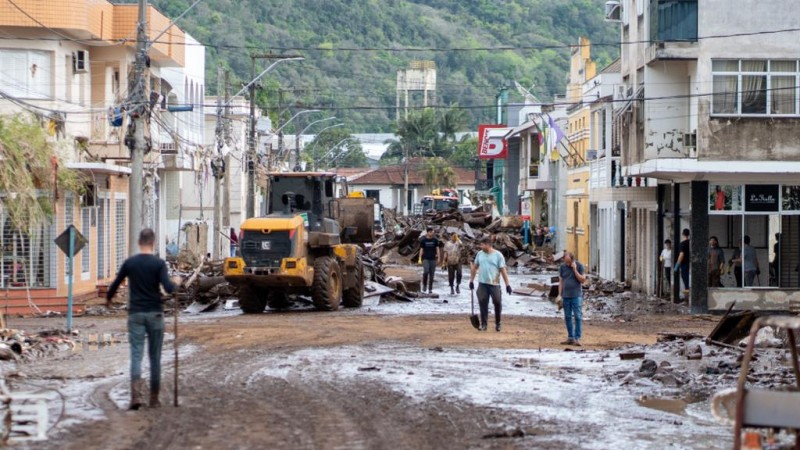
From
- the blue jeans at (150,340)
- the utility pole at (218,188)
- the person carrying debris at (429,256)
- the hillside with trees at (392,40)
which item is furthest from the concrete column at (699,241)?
the hillside with trees at (392,40)

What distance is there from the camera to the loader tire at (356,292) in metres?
33.3

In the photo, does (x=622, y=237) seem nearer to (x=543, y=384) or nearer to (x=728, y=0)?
(x=728, y=0)

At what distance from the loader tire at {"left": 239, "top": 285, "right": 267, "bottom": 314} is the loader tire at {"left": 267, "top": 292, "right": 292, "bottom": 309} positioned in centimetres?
101

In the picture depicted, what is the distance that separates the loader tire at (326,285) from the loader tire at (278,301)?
1168mm

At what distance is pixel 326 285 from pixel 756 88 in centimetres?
1179

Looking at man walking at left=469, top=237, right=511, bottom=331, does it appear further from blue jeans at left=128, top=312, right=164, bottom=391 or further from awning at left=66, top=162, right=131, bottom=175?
awning at left=66, top=162, right=131, bottom=175

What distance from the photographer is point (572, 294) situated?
22.7 meters

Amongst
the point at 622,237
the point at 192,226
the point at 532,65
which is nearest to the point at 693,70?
the point at 622,237

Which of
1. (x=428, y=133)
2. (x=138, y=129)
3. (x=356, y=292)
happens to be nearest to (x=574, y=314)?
(x=356, y=292)

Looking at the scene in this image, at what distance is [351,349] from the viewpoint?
21.5 m

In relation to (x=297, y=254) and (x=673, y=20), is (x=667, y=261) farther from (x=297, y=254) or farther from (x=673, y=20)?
(x=297, y=254)

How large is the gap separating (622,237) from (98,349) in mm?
27494

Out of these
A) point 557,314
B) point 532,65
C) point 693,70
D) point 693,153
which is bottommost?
point 557,314

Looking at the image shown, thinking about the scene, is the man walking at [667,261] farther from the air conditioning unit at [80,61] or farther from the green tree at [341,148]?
the green tree at [341,148]
